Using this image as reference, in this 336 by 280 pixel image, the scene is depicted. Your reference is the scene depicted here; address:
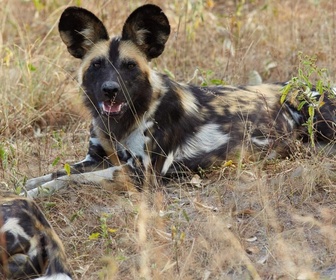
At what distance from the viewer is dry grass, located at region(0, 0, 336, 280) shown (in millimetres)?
3287

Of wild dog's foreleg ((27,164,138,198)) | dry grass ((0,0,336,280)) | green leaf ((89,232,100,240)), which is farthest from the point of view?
wild dog's foreleg ((27,164,138,198))

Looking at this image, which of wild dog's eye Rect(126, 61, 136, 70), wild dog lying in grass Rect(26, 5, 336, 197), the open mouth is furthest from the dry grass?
wild dog's eye Rect(126, 61, 136, 70)

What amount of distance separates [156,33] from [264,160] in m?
0.91

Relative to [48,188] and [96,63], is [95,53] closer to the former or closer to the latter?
[96,63]

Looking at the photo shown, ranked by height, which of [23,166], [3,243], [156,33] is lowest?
[23,166]

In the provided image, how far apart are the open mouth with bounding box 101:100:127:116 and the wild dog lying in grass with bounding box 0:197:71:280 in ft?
4.17

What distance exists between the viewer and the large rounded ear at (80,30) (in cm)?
445

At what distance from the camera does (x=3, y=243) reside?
9.89ft

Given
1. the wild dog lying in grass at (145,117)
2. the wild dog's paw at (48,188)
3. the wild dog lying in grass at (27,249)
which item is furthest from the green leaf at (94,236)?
the wild dog lying in grass at (145,117)

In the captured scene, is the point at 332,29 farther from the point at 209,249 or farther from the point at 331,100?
the point at 209,249

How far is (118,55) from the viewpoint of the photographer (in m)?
4.43

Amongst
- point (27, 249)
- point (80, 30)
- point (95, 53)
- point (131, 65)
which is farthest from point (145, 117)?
point (27, 249)

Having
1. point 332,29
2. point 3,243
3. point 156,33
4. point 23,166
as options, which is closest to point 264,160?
point 156,33

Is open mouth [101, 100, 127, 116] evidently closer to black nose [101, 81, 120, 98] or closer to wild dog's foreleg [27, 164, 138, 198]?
black nose [101, 81, 120, 98]
